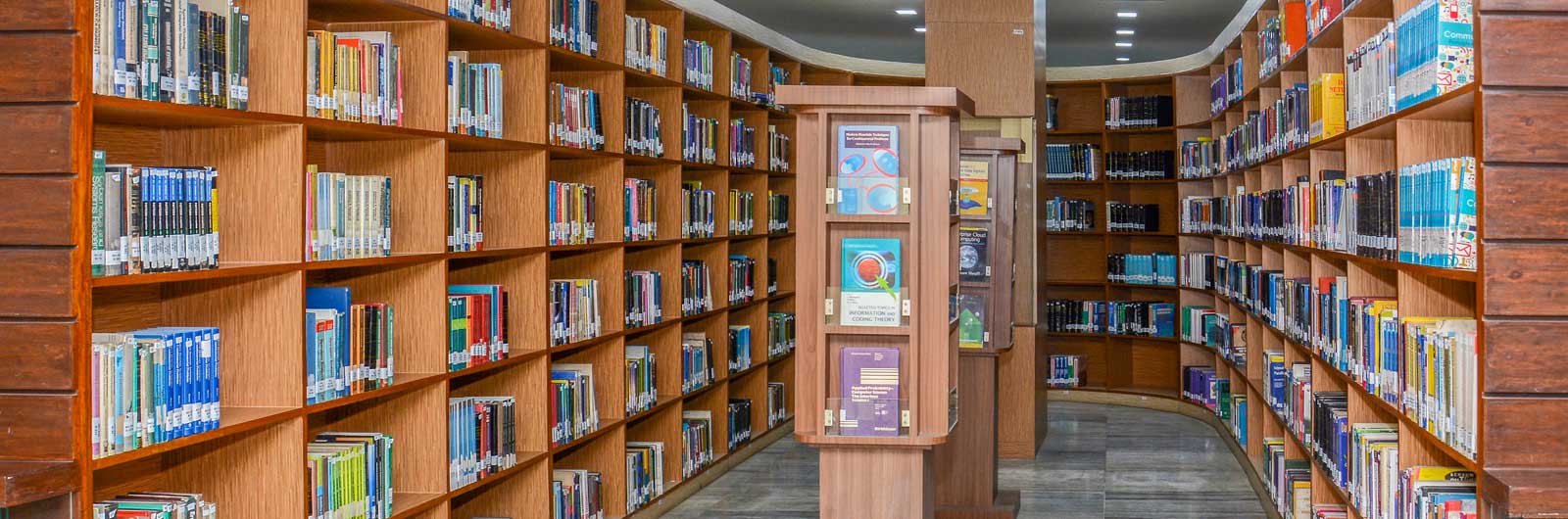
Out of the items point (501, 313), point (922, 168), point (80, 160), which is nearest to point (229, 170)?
point (80, 160)

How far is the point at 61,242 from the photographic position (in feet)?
8.66

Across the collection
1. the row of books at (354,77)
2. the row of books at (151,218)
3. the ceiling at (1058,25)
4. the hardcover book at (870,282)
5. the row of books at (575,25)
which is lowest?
the hardcover book at (870,282)

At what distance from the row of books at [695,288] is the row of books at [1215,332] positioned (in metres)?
3.05

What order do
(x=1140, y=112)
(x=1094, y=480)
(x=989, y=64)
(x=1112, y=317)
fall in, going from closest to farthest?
(x=1094, y=480) < (x=989, y=64) < (x=1140, y=112) < (x=1112, y=317)

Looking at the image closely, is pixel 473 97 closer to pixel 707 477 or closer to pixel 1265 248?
pixel 707 477

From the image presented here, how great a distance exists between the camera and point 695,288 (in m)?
6.96

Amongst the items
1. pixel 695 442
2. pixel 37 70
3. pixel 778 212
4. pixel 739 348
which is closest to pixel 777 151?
pixel 778 212

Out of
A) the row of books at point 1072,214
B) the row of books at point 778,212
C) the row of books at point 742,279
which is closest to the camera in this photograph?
the row of books at point 742,279

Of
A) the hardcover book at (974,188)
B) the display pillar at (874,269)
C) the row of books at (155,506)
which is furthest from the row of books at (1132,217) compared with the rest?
the row of books at (155,506)

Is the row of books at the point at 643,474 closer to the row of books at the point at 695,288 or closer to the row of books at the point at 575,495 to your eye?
the row of books at the point at 575,495

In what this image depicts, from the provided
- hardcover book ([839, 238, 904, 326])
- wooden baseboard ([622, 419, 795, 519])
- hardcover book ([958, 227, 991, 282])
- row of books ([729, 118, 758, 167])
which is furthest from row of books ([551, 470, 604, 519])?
row of books ([729, 118, 758, 167])

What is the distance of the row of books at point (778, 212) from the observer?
8.43m

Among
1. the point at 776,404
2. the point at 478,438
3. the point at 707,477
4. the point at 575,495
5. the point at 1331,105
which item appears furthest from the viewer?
the point at 776,404

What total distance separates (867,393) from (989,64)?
14.0ft
